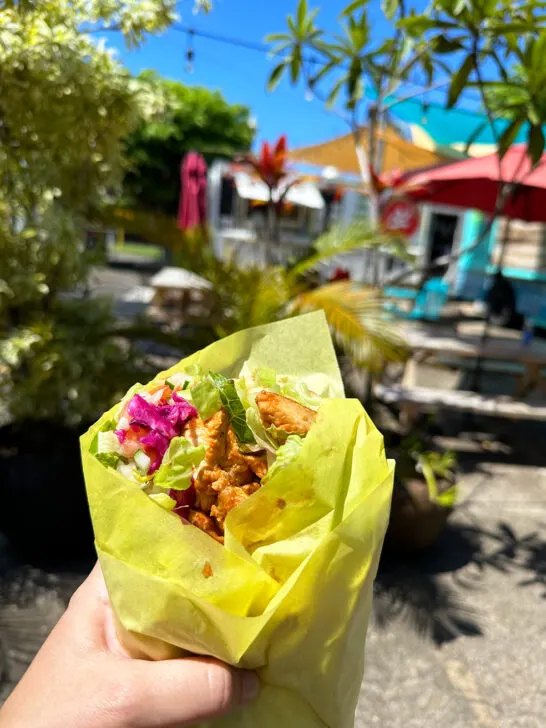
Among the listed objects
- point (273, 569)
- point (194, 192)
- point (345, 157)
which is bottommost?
point (273, 569)

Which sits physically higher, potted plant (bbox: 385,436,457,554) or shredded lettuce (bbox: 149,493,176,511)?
shredded lettuce (bbox: 149,493,176,511)

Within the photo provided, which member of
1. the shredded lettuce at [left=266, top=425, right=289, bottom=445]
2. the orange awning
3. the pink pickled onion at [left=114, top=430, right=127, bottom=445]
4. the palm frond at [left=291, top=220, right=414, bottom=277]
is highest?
the orange awning

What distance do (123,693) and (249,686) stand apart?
0.25m

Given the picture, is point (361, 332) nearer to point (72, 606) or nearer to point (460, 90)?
point (460, 90)

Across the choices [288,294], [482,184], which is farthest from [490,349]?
[288,294]

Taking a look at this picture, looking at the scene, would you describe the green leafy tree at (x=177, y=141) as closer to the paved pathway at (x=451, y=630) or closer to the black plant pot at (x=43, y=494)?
the black plant pot at (x=43, y=494)

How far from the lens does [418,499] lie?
12.1 feet

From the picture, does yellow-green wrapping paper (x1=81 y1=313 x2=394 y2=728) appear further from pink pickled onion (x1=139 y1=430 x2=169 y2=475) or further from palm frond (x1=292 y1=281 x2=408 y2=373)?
palm frond (x1=292 y1=281 x2=408 y2=373)

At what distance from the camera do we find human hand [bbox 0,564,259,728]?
1090 mm

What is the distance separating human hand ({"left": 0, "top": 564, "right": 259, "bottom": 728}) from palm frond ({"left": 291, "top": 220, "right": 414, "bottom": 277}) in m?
2.91

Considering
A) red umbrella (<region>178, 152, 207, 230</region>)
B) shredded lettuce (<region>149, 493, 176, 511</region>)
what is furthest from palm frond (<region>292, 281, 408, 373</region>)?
red umbrella (<region>178, 152, 207, 230</region>)

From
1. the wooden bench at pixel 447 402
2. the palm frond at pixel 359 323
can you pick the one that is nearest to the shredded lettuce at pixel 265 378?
the palm frond at pixel 359 323

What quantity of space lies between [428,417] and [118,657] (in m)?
3.63

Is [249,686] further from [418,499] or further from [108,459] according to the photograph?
[418,499]
